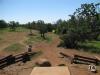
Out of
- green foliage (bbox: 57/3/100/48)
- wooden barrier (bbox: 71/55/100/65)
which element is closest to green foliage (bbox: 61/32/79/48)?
green foliage (bbox: 57/3/100/48)

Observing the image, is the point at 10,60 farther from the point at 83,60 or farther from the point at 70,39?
the point at 70,39

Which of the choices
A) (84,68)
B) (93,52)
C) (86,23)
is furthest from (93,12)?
(84,68)

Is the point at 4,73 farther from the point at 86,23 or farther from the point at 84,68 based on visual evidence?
the point at 86,23

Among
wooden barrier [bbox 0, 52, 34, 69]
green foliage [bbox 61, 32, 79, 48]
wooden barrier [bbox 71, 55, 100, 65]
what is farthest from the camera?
green foliage [bbox 61, 32, 79, 48]

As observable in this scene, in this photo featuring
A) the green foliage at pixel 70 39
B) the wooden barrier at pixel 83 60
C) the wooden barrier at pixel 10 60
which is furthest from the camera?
the green foliage at pixel 70 39

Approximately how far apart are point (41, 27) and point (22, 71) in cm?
3833

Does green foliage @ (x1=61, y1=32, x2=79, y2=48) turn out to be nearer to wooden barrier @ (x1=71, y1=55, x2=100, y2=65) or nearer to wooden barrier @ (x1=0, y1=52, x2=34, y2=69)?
wooden barrier @ (x1=0, y1=52, x2=34, y2=69)

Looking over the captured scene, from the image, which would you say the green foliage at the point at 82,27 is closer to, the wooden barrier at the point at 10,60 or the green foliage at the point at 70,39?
the green foliage at the point at 70,39

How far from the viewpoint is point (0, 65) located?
15414 mm

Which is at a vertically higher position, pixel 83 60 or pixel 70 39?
pixel 70 39

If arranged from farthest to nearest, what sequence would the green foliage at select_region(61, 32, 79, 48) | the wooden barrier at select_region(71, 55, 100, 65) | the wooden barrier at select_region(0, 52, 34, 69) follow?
the green foliage at select_region(61, 32, 79, 48) → the wooden barrier at select_region(71, 55, 100, 65) → the wooden barrier at select_region(0, 52, 34, 69)

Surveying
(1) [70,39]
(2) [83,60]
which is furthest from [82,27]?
(2) [83,60]

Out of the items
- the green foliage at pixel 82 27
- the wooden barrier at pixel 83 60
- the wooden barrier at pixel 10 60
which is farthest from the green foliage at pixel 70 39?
the wooden barrier at pixel 83 60

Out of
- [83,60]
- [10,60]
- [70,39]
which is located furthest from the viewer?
[70,39]
